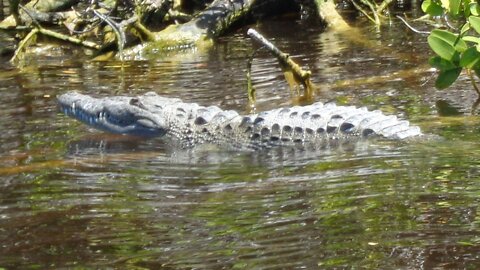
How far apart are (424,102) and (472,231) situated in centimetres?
310

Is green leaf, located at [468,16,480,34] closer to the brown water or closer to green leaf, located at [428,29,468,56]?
green leaf, located at [428,29,468,56]

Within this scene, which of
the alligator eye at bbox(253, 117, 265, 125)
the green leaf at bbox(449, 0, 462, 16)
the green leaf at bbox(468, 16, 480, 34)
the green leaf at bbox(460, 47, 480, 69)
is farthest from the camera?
the alligator eye at bbox(253, 117, 265, 125)

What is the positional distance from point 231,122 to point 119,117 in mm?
880

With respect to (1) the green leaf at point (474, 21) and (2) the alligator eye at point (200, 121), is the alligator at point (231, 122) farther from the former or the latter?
(1) the green leaf at point (474, 21)

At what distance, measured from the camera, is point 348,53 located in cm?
948

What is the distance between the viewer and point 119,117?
7008 millimetres

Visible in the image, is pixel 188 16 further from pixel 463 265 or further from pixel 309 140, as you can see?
pixel 463 265

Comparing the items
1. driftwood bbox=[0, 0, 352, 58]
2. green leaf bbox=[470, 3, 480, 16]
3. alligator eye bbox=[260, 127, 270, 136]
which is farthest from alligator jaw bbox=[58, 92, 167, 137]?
driftwood bbox=[0, 0, 352, 58]

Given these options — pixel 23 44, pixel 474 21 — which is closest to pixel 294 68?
pixel 474 21

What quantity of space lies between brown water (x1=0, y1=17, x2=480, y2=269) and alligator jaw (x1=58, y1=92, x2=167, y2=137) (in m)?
0.09

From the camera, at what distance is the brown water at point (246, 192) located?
13.1 feet

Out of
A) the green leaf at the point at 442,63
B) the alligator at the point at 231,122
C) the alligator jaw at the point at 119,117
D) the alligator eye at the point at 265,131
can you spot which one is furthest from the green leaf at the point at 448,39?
the alligator jaw at the point at 119,117

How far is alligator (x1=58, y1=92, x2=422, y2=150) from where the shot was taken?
6.29 metres

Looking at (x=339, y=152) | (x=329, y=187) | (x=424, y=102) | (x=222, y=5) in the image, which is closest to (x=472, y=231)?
(x=329, y=187)
